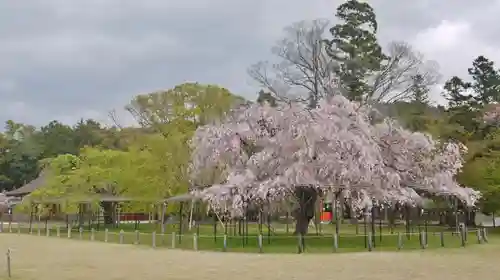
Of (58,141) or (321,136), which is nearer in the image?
(321,136)

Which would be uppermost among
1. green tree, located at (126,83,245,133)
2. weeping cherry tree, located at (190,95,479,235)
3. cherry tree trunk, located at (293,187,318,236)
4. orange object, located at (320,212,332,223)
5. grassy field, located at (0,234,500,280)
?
green tree, located at (126,83,245,133)

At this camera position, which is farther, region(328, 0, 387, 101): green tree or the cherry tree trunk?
region(328, 0, 387, 101): green tree

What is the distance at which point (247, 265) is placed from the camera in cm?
1786

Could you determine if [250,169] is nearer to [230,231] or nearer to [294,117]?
[294,117]

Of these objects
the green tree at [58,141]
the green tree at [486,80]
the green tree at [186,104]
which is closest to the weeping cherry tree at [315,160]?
the green tree at [186,104]

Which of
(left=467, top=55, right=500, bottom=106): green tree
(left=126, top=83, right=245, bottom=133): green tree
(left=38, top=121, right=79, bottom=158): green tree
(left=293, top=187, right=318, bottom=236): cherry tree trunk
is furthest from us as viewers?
(left=38, top=121, right=79, bottom=158): green tree

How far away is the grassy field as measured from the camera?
1508 cm

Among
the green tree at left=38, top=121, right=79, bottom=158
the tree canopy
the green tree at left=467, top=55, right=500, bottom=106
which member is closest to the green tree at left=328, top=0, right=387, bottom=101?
the tree canopy

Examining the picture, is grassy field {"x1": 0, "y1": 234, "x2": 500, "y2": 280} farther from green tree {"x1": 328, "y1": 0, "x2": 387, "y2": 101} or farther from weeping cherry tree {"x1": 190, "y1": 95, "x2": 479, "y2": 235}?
green tree {"x1": 328, "y1": 0, "x2": 387, "y2": 101}

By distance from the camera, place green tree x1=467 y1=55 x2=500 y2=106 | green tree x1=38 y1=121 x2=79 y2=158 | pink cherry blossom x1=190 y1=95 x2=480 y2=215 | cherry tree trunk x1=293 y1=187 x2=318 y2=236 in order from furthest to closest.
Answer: green tree x1=38 y1=121 x2=79 y2=158 < green tree x1=467 y1=55 x2=500 y2=106 < cherry tree trunk x1=293 y1=187 x2=318 y2=236 < pink cherry blossom x1=190 y1=95 x2=480 y2=215

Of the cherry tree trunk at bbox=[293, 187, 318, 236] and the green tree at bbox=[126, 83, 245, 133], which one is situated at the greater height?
the green tree at bbox=[126, 83, 245, 133]

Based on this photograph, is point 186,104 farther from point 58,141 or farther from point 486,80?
point 58,141

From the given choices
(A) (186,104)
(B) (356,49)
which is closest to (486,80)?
(B) (356,49)

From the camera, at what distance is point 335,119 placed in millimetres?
27062
